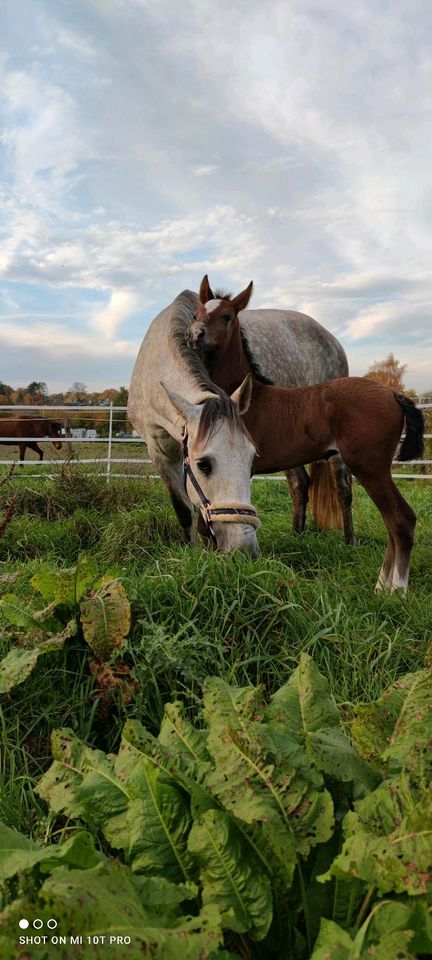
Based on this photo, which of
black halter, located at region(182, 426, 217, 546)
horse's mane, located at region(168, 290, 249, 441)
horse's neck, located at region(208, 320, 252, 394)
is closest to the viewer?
black halter, located at region(182, 426, 217, 546)

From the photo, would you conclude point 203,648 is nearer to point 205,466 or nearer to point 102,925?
point 205,466

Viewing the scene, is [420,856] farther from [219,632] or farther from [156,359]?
[156,359]

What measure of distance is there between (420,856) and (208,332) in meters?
3.77

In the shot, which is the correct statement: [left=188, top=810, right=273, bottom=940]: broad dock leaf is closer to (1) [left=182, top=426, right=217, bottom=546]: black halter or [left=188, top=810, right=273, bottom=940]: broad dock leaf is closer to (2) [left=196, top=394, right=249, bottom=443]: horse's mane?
(1) [left=182, top=426, right=217, bottom=546]: black halter

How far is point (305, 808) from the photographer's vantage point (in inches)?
36.6

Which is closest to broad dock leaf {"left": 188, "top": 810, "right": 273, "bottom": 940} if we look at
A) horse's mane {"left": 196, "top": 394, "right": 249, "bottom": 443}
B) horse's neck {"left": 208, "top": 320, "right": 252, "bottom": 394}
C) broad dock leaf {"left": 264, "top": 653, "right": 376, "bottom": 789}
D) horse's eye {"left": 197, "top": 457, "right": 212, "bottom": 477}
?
broad dock leaf {"left": 264, "top": 653, "right": 376, "bottom": 789}

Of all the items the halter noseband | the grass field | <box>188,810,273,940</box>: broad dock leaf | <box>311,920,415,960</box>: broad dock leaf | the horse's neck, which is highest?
the horse's neck

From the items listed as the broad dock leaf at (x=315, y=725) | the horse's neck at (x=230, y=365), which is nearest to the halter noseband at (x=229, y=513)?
the horse's neck at (x=230, y=365)

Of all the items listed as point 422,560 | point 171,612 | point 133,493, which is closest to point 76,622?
point 171,612

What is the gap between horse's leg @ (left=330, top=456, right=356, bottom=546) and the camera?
5.12 meters

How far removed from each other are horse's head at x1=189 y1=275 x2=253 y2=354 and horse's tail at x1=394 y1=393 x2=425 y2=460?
1.30 m

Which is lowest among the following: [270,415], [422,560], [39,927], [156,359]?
[422,560]

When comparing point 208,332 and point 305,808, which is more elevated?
point 208,332

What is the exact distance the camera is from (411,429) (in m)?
3.94
